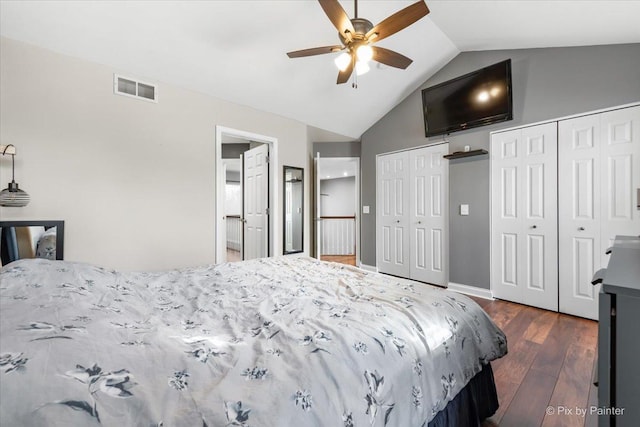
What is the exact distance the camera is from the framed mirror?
161 inches

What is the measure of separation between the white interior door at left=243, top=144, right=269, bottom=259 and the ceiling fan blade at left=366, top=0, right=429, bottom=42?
7.69ft

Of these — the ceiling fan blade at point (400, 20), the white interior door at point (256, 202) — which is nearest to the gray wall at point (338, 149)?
the white interior door at point (256, 202)

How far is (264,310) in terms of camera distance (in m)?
1.20

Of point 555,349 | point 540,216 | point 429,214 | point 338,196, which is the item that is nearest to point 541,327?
point 555,349

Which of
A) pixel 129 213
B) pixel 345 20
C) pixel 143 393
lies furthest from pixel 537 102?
pixel 129 213

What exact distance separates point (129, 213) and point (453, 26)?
12.9ft

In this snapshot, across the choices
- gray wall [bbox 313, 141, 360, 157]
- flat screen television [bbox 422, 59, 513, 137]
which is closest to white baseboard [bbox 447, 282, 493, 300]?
flat screen television [bbox 422, 59, 513, 137]

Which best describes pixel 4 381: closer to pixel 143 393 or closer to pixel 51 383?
pixel 51 383

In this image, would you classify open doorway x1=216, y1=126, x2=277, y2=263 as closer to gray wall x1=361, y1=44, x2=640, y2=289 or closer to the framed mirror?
the framed mirror

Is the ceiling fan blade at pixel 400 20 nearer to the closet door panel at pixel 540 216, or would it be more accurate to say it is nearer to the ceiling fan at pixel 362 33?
the ceiling fan at pixel 362 33

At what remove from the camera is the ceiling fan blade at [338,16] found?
1702 millimetres

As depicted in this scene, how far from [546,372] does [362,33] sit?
2.65 metres

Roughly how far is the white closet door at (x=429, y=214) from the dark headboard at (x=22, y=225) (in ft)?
13.3

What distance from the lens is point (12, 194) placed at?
2.03 metres
